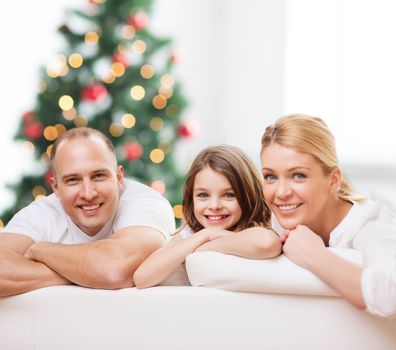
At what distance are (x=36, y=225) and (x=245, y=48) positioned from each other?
375 cm

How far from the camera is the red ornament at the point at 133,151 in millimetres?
4844

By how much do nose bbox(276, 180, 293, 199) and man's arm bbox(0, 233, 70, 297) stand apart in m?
0.74

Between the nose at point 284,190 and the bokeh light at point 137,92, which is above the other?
the bokeh light at point 137,92

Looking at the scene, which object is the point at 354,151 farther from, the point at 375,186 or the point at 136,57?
the point at 136,57

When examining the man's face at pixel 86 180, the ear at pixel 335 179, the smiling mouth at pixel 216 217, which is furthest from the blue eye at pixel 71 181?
the ear at pixel 335 179

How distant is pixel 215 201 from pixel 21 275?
693 mm

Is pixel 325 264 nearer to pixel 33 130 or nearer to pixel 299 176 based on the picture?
pixel 299 176

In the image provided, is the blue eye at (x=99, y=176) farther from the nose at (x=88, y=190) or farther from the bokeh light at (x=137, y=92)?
the bokeh light at (x=137, y=92)

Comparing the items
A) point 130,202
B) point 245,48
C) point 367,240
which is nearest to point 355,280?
point 367,240

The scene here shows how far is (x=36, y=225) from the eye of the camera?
2.64 meters

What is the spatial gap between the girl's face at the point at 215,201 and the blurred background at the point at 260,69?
258cm

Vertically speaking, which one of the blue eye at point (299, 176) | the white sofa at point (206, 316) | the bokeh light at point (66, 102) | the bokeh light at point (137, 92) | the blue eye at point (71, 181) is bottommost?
the white sofa at point (206, 316)

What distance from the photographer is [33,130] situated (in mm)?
4785

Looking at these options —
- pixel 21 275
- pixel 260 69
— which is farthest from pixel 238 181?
pixel 260 69
